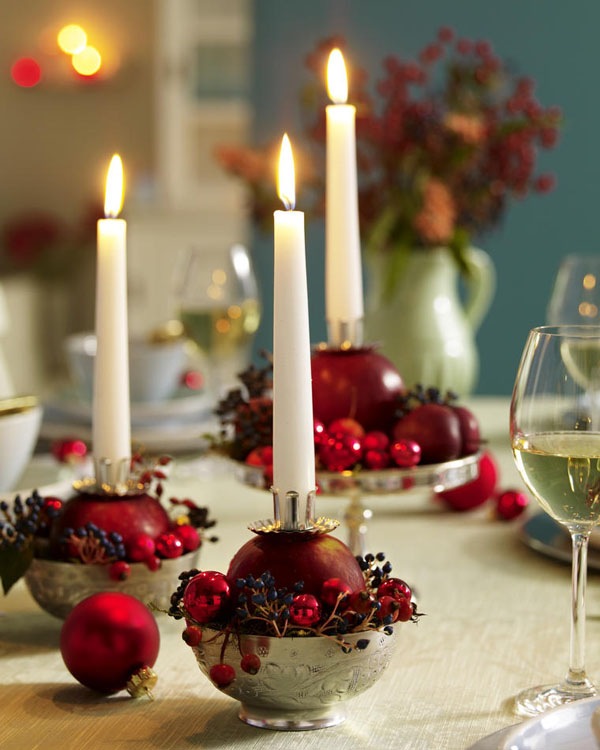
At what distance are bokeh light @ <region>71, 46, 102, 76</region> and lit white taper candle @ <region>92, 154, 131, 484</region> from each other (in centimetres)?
523

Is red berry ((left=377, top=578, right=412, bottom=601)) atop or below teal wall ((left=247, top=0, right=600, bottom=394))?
below

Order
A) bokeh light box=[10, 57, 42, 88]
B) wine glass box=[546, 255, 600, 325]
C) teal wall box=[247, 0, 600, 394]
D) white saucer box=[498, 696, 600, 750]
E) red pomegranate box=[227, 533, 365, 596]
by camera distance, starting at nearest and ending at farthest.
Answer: white saucer box=[498, 696, 600, 750] → red pomegranate box=[227, 533, 365, 596] → wine glass box=[546, 255, 600, 325] → teal wall box=[247, 0, 600, 394] → bokeh light box=[10, 57, 42, 88]

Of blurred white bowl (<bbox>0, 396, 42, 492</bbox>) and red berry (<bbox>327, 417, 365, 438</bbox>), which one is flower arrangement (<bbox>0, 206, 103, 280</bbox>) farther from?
red berry (<bbox>327, 417, 365, 438</bbox>)

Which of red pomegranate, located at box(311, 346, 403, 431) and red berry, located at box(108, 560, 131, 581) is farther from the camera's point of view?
red pomegranate, located at box(311, 346, 403, 431)

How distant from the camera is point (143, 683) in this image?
780 millimetres

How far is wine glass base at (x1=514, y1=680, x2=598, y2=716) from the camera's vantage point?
0.76 meters

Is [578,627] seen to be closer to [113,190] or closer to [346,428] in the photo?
[346,428]

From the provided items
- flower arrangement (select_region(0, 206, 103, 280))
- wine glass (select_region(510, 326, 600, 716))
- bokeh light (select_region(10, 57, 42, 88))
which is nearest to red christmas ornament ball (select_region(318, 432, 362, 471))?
wine glass (select_region(510, 326, 600, 716))

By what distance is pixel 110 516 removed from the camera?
887mm

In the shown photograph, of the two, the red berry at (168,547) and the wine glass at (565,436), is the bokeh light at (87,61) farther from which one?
the wine glass at (565,436)

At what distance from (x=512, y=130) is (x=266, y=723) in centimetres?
112

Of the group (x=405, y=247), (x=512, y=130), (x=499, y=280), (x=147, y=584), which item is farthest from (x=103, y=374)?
(x=499, y=280)

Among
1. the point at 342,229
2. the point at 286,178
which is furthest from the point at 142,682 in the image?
the point at 342,229

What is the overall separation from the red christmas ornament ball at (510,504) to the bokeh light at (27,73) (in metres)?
5.27
